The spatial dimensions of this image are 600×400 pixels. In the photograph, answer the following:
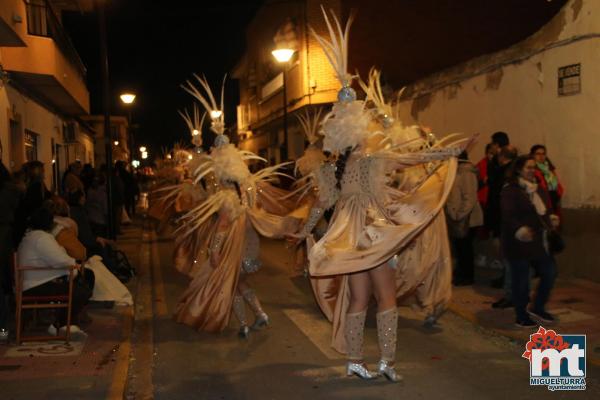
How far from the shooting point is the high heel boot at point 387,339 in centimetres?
549

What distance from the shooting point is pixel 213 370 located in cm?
624

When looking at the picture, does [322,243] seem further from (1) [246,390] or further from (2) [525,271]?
(2) [525,271]

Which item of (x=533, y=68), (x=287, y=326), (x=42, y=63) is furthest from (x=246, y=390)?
(x=42, y=63)

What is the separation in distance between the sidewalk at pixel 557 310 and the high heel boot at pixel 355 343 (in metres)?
2.02

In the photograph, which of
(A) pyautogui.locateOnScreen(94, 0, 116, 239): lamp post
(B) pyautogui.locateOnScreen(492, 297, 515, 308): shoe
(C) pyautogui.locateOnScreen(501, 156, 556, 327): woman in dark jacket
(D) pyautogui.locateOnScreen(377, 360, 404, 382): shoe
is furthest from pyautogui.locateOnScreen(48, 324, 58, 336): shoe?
(A) pyautogui.locateOnScreen(94, 0, 116, 239): lamp post

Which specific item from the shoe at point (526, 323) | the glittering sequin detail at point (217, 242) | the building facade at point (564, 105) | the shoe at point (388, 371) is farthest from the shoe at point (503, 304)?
the glittering sequin detail at point (217, 242)

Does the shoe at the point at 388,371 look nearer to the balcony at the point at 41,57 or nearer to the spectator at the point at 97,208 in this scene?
the spectator at the point at 97,208

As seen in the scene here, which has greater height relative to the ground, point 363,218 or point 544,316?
point 363,218

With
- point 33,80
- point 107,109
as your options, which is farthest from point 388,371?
point 33,80

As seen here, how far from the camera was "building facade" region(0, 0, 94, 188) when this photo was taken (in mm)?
12234

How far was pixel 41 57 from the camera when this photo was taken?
1387 cm

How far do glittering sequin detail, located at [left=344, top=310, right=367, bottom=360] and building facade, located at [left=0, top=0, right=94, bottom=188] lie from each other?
6.92 meters

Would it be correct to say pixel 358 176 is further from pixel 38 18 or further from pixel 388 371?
pixel 38 18

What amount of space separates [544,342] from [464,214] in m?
3.43
